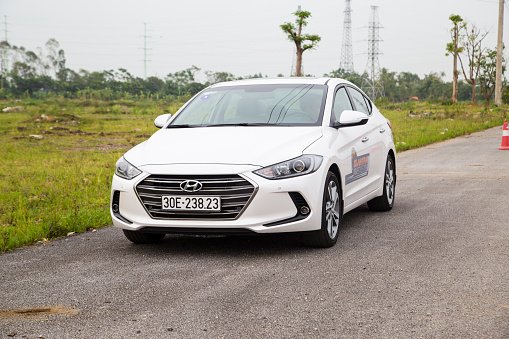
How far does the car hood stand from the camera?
19.5 ft

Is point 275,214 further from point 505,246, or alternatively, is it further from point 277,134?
point 505,246

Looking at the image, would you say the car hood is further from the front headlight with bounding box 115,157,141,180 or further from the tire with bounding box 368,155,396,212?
the tire with bounding box 368,155,396,212

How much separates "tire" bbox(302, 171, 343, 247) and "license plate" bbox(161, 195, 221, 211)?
93cm

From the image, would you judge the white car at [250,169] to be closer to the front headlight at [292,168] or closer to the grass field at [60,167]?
the front headlight at [292,168]

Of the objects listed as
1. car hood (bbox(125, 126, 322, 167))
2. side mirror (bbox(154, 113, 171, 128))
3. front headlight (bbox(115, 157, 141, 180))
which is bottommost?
front headlight (bbox(115, 157, 141, 180))

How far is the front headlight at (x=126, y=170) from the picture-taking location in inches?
242

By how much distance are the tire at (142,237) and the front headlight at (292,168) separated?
4.83 ft

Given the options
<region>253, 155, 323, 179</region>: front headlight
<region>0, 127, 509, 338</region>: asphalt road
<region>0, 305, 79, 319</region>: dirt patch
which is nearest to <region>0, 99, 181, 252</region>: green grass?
<region>0, 127, 509, 338</region>: asphalt road

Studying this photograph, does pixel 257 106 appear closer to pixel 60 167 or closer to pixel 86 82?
pixel 60 167

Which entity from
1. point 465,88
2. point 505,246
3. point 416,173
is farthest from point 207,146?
point 465,88

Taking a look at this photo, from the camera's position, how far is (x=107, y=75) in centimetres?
9056

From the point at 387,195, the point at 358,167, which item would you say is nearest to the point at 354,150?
the point at 358,167

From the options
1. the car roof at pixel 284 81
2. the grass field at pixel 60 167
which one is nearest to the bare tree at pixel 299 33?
the grass field at pixel 60 167

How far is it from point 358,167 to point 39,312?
3974 millimetres
